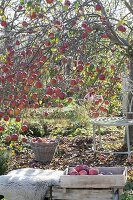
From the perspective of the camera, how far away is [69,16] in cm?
378

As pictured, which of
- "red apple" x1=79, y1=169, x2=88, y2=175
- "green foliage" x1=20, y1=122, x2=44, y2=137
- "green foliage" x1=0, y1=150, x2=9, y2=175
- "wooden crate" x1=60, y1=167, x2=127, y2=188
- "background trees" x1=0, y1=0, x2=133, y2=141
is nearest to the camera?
"background trees" x1=0, y1=0, x2=133, y2=141

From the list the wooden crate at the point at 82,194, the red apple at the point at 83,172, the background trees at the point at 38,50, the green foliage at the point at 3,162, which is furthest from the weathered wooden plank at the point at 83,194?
the green foliage at the point at 3,162

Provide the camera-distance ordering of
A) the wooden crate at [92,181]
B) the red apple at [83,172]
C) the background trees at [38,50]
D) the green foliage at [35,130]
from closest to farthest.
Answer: the background trees at [38,50] → the wooden crate at [92,181] → the red apple at [83,172] → the green foliage at [35,130]

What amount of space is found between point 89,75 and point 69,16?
66 cm

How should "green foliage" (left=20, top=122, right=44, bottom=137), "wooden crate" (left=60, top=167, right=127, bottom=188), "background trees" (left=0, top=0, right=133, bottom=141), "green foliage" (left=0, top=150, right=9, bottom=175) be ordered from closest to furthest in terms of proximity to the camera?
"background trees" (left=0, top=0, right=133, bottom=141) < "wooden crate" (left=60, top=167, right=127, bottom=188) < "green foliage" (left=0, top=150, right=9, bottom=175) < "green foliage" (left=20, top=122, right=44, bottom=137)

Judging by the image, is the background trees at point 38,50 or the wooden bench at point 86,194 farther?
the wooden bench at point 86,194

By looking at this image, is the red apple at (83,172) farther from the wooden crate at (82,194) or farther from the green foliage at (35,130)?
the green foliage at (35,130)

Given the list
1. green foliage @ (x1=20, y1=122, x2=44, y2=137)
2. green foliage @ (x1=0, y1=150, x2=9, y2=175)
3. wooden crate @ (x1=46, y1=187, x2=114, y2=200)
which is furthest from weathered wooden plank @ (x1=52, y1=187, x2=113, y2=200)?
green foliage @ (x1=20, y1=122, x2=44, y2=137)

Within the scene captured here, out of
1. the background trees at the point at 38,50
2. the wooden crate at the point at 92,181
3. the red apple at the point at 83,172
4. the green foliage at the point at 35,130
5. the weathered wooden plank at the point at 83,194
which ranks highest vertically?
the background trees at the point at 38,50

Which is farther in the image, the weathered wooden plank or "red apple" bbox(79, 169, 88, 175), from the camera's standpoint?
"red apple" bbox(79, 169, 88, 175)

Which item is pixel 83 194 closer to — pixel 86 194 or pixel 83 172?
pixel 86 194

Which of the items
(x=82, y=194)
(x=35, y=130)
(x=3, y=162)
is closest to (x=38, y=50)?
(x=82, y=194)

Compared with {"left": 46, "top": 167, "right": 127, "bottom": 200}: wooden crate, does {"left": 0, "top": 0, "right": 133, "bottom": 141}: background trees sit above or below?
above

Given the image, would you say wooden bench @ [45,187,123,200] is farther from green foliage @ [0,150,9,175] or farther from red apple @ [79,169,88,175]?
green foliage @ [0,150,9,175]
